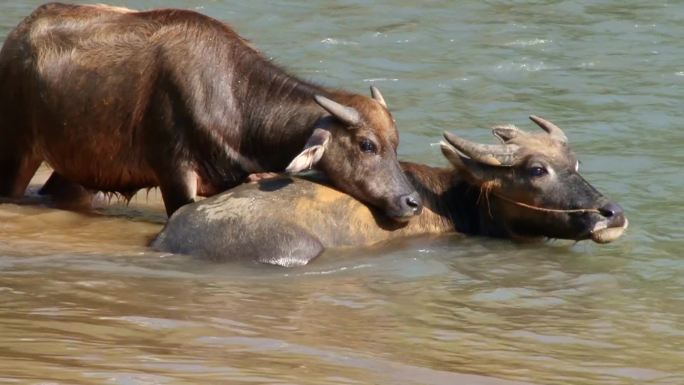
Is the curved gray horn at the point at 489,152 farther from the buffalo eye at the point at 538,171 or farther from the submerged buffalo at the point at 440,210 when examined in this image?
the buffalo eye at the point at 538,171

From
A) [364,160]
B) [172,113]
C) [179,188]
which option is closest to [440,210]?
[364,160]

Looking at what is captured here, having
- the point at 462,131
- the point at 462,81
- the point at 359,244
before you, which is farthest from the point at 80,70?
the point at 462,81

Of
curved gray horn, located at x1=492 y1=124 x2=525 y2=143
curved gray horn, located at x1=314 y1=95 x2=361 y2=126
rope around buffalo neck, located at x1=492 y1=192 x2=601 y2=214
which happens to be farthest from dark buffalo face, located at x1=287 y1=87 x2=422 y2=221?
curved gray horn, located at x1=492 y1=124 x2=525 y2=143

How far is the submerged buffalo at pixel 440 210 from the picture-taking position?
9531 millimetres

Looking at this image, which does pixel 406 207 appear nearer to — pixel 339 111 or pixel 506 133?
pixel 339 111

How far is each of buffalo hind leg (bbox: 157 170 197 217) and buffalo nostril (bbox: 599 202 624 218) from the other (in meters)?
2.70

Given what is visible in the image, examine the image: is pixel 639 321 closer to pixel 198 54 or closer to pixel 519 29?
pixel 198 54

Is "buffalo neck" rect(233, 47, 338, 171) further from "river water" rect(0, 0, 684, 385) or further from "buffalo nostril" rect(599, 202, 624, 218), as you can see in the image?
"buffalo nostril" rect(599, 202, 624, 218)

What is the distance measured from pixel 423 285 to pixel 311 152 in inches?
49.3

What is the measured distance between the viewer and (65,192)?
11.5 meters

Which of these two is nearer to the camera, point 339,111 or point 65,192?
point 339,111

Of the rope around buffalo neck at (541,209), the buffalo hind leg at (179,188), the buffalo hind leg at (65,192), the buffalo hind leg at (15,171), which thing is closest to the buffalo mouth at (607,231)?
the rope around buffalo neck at (541,209)

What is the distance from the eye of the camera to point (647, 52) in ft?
52.2

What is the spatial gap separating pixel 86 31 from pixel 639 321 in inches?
181
